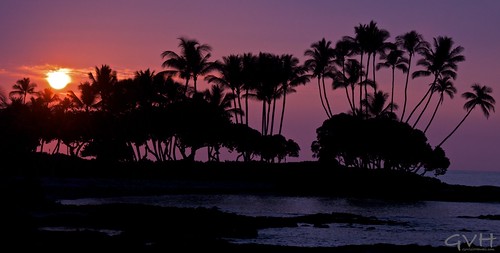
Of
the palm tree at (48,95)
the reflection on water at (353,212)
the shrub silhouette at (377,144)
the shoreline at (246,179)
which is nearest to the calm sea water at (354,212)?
the reflection on water at (353,212)

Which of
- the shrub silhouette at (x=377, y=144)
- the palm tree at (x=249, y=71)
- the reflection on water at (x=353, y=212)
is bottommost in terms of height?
the reflection on water at (x=353, y=212)

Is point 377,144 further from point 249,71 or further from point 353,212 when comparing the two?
point 353,212

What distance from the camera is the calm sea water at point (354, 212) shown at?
32625 millimetres

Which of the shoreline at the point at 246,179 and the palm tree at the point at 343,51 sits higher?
the palm tree at the point at 343,51

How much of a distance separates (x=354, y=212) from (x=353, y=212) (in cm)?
8

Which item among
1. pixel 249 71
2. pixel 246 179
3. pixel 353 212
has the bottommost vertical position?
pixel 353 212

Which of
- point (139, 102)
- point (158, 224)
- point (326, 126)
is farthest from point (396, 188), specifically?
point (158, 224)

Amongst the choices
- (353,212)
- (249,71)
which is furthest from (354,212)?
(249,71)

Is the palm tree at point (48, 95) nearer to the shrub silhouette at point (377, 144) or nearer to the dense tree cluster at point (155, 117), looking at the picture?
the dense tree cluster at point (155, 117)

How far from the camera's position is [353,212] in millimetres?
50750

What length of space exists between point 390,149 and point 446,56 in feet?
37.9

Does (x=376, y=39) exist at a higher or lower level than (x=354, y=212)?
higher

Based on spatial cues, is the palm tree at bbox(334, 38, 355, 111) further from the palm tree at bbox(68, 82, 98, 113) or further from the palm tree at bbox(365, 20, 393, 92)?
the palm tree at bbox(68, 82, 98, 113)

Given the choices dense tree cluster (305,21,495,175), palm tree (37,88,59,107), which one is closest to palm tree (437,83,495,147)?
dense tree cluster (305,21,495,175)
